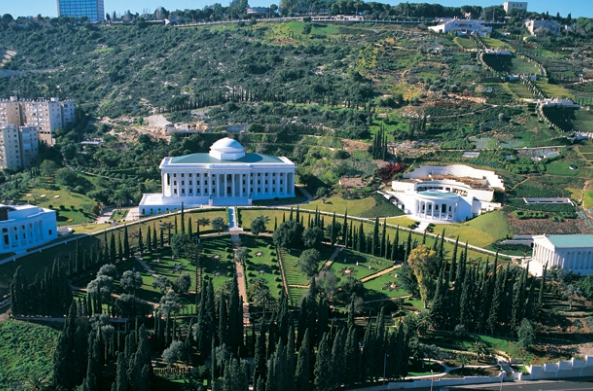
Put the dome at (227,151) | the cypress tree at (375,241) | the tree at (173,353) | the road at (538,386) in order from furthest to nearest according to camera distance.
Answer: the dome at (227,151)
the cypress tree at (375,241)
the road at (538,386)
the tree at (173,353)

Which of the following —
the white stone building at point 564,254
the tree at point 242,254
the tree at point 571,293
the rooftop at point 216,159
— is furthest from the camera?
the rooftop at point 216,159

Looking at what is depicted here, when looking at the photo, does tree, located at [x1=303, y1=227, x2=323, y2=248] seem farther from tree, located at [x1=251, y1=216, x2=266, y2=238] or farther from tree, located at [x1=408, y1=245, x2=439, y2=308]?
tree, located at [x1=408, y1=245, x2=439, y2=308]

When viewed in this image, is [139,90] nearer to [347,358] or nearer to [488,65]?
[488,65]

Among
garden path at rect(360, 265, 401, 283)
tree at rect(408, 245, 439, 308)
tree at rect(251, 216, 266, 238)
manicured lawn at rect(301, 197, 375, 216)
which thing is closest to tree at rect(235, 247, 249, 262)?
tree at rect(251, 216, 266, 238)

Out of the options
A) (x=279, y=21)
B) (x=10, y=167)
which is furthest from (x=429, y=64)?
(x=10, y=167)

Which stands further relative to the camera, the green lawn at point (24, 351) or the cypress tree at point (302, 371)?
the green lawn at point (24, 351)

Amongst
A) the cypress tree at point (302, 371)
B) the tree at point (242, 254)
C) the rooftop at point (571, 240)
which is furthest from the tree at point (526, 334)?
the tree at point (242, 254)

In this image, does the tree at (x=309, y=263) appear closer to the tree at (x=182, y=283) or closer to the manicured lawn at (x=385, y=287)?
the manicured lawn at (x=385, y=287)
